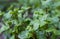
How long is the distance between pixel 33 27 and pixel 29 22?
0.57ft

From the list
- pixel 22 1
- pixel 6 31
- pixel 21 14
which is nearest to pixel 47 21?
pixel 21 14

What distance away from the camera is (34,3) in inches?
98.3

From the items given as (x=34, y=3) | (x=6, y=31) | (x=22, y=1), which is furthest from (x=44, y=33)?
(x=22, y=1)

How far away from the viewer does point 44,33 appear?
1812mm

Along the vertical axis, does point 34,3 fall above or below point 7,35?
above

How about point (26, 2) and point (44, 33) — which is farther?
point (26, 2)

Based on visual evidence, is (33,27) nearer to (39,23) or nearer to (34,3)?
(39,23)

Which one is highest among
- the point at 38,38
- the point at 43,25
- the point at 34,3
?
the point at 34,3

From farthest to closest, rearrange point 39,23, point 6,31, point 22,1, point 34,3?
point 22,1
point 34,3
point 6,31
point 39,23

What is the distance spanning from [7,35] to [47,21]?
449 millimetres

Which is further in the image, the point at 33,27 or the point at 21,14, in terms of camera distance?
the point at 21,14

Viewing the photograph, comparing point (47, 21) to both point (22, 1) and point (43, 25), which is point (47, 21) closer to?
point (43, 25)

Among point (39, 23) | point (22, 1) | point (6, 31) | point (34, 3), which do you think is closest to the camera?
point (39, 23)

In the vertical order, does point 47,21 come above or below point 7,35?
above
